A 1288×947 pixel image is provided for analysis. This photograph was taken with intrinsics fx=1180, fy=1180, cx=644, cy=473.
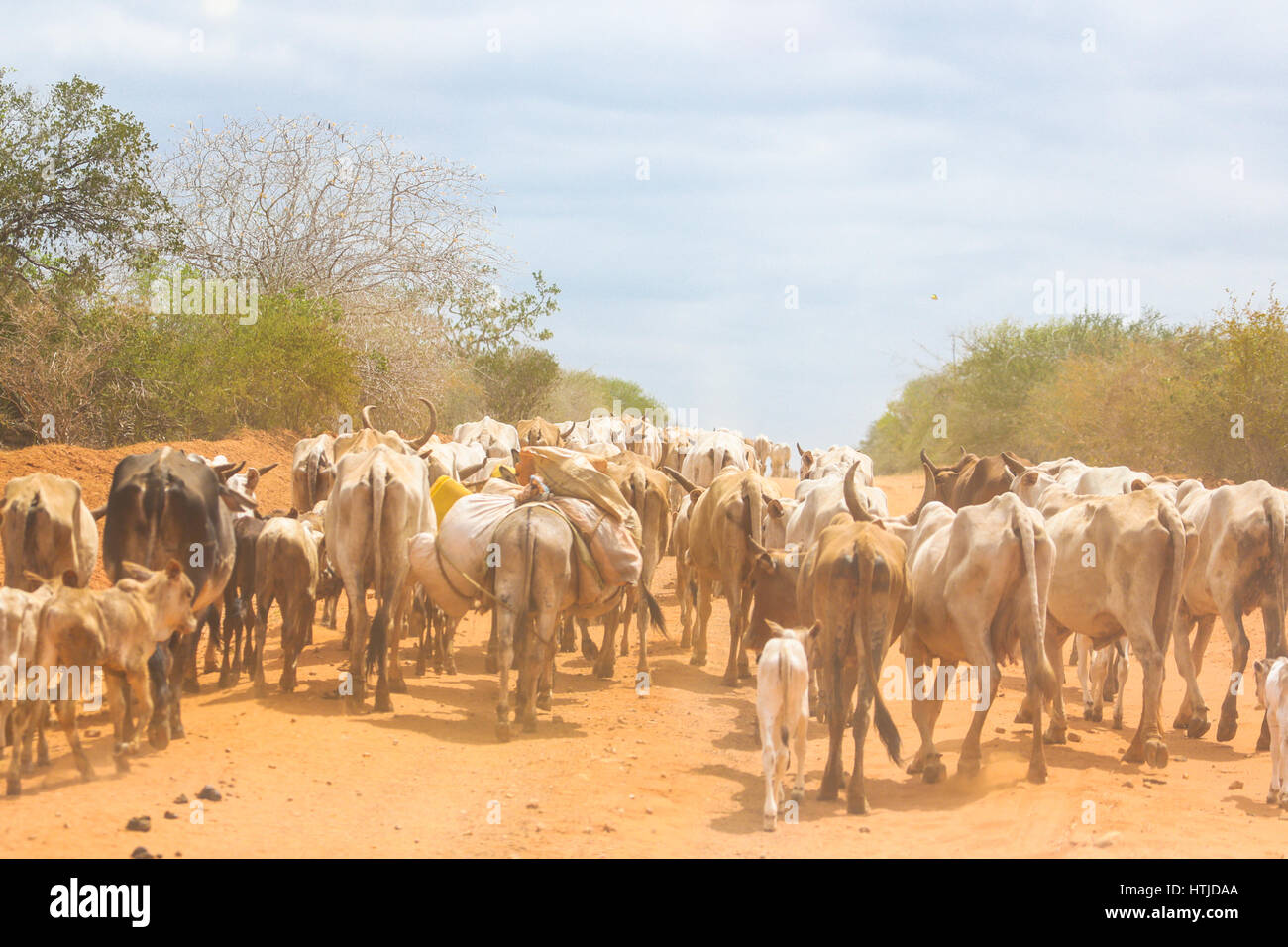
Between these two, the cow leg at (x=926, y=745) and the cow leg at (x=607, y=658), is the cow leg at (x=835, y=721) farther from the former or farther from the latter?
the cow leg at (x=607, y=658)

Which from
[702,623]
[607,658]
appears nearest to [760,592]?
[607,658]

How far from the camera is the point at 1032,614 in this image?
848 centimetres

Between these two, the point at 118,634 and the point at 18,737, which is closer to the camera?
the point at 18,737

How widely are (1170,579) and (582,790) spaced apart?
512 centimetres

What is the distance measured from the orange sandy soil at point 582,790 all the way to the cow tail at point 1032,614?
0.76m

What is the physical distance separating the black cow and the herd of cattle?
16mm

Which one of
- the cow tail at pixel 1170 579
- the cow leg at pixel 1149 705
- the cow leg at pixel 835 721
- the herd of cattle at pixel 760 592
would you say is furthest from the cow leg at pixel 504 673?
the cow tail at pixel 1170 579

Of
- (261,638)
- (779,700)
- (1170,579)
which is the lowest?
(261,638)

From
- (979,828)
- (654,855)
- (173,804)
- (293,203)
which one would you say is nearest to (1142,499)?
(979,828)

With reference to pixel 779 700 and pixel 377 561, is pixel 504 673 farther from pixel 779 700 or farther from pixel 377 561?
pixel 779 700

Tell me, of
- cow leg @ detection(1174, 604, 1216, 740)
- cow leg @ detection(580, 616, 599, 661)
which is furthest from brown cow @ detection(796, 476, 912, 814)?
cow leg @ detection(580, 616, 599, 661)

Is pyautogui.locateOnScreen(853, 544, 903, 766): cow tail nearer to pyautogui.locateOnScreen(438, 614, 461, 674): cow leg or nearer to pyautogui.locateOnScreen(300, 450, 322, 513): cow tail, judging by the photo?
pyautogui.locateOnScreen(438, 614, 461, 674): cow leg

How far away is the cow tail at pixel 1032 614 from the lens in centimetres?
844
